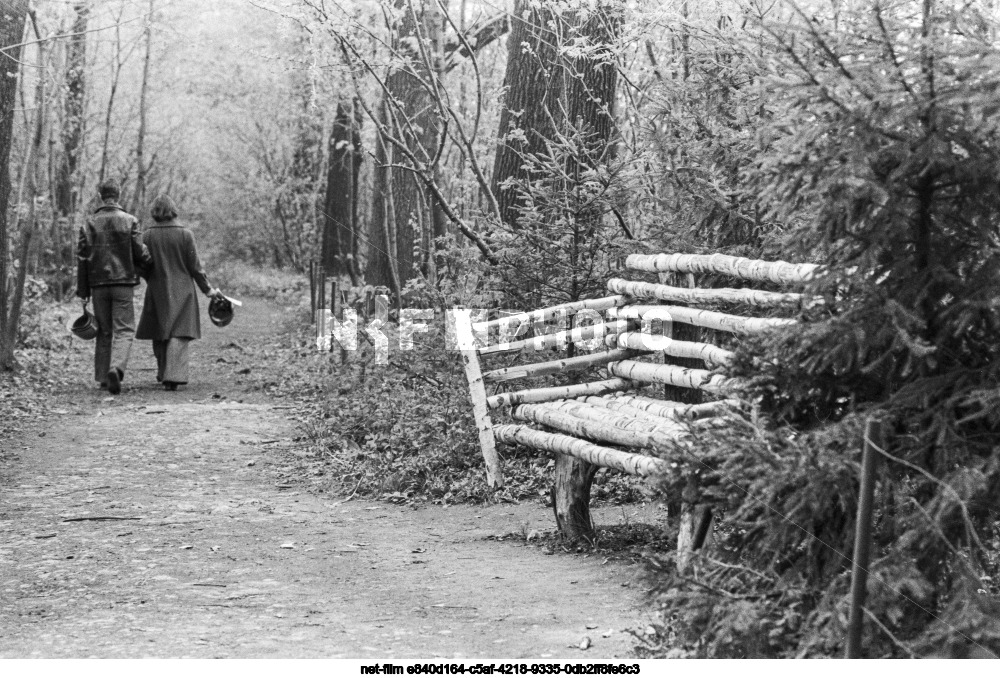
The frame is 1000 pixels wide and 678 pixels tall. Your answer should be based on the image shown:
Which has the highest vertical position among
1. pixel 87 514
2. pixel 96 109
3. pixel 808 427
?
pixel 96 109

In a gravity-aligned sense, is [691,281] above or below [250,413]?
above

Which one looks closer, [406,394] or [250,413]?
[406,394]

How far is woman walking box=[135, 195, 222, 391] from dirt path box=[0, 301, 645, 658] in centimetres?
277

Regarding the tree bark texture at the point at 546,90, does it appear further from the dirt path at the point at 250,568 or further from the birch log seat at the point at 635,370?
the dirt path at the point at 250,568

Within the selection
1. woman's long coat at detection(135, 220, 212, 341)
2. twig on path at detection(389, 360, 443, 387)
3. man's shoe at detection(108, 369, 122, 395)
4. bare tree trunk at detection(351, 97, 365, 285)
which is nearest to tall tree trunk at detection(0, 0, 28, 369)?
man's shoe at detection(108, 369, 122, 395)

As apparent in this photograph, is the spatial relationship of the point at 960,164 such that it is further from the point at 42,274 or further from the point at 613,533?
the point at 42,274

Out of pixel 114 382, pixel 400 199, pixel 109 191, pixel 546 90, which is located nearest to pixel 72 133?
pixel 400 199

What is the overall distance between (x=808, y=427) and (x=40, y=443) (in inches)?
281

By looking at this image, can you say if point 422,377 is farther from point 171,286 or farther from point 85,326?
point 85,326

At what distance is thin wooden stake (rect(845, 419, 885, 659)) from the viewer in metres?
2.80

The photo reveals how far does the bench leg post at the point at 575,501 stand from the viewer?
5859 millimetres

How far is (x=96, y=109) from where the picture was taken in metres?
28.0
